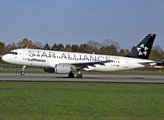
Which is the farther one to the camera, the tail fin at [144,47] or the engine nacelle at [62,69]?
the tail fin at [144,47]

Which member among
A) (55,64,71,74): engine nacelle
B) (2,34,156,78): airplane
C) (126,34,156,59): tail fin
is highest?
(126,34,156,59): tail fin

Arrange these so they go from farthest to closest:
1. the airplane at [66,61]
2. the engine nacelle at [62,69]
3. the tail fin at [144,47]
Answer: the tail fin at [144,47], the airplane at [66,61], the engine nacelle at [62,69]

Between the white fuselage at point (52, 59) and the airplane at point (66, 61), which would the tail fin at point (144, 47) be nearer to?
the airplane at point (66, 61)

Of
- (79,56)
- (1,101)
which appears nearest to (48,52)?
(79,56)

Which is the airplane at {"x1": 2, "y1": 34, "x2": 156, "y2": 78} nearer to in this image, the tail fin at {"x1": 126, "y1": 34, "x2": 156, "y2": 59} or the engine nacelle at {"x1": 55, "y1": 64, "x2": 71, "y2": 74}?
the engine nacelle at {"x1": 55, "y1": 64, "x2": 71, "y2": 74}

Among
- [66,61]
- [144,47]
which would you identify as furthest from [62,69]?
[144,47]

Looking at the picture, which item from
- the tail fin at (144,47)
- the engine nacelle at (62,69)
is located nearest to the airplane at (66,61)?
the engine nacelle at (62,69)

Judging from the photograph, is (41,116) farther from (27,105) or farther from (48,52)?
(48,52)

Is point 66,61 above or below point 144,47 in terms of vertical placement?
below

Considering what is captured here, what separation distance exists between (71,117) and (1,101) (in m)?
5.58

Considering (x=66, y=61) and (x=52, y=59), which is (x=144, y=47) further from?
(x=52, y=59)

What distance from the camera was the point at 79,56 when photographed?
39688 millimetres

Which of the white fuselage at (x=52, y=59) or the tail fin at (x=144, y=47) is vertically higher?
the tail fin at (x=144, y=47)

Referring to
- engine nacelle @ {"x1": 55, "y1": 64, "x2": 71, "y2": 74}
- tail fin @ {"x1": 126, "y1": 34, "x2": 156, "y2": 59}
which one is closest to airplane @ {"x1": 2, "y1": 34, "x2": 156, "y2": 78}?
engine nacelle @ {"x1": 55, "y1": 64, "x2": 71, "y2": 74}
